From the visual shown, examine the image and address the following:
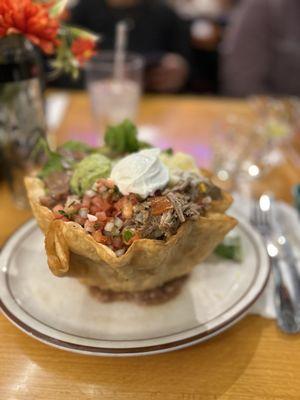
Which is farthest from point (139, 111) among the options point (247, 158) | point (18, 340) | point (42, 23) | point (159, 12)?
point (159, 12)

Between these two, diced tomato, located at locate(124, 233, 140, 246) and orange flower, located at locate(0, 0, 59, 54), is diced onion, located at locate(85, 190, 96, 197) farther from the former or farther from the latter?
orange flower, located at locate(0, 0, 59, 54)

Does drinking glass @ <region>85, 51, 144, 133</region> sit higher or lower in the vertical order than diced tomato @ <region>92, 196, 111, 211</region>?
lower

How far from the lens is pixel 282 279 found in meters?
0.97

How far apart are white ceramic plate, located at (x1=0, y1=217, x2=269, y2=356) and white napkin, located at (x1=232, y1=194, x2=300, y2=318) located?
62 millimetres

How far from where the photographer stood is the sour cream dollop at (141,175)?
2.64ft

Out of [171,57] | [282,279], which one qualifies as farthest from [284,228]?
[171,57]

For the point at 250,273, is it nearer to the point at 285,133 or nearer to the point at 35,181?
the point at 35,181

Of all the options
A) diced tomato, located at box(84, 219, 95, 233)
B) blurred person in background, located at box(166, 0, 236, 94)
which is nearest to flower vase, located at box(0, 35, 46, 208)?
diced tomato, located at box(84, 219, 95, 233)

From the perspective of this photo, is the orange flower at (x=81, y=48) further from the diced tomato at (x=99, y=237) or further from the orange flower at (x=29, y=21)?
the diced tomato at (x=99, y=237)

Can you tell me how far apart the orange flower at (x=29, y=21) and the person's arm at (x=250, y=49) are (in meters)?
2.18

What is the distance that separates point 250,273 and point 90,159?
0.45m

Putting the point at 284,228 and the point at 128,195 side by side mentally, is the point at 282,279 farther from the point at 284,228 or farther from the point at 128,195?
the point at 128,195

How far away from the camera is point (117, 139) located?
3.30ft

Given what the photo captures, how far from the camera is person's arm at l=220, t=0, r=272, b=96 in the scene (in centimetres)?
288
